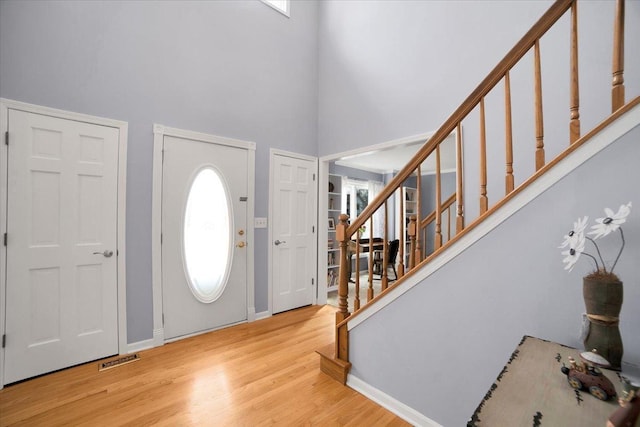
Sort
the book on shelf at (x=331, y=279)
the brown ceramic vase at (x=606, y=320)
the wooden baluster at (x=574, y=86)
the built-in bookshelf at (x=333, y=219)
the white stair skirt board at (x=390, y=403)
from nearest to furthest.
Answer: the brown ceramic vase at (x=606, y=320) < the wooden baluster at (x=574, y=86) < the white stair skirt board at (x=390, y=403) < the book on shelf at (x=331, y=279) < the built-in bookshelf at (x=333, y=219)

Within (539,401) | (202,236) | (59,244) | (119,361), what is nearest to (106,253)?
(59,244)

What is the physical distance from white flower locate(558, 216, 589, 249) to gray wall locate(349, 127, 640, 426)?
0.8 inches

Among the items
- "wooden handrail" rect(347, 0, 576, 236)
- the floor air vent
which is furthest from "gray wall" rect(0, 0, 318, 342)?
"wooden handrail" rect(347, 0, 576, 236)

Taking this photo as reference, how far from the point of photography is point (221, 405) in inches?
75.0

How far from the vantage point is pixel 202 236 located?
307 centimetres

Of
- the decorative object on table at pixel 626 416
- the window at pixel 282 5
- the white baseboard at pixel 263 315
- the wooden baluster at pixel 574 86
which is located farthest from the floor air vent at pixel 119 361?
the window at pixel 282 5

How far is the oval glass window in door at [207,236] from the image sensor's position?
300cm

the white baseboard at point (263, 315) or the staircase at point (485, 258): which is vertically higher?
the staircase at point (485, 258)

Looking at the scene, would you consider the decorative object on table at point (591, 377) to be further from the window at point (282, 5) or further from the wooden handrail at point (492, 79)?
the window at point (282, 5)

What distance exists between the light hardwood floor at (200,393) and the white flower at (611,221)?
1531 millimetres

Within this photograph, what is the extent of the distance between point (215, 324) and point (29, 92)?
2.63 m

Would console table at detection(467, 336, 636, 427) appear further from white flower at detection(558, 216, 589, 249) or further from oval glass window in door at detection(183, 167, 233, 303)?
oval glass window in door at detection(183, 167, 233, 303)

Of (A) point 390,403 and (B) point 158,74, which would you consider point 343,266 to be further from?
(B) point 158,74

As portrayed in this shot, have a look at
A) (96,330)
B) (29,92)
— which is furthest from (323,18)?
(96,330)
